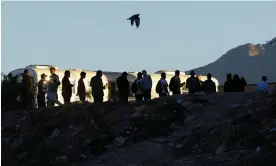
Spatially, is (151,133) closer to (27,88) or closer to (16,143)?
(16,143)

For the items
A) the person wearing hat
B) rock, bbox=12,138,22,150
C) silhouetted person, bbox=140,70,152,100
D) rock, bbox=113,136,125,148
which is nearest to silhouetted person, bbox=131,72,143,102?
silhouetted person, bbox=140,70,152,100

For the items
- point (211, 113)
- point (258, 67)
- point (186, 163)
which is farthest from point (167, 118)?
point (258, 67)

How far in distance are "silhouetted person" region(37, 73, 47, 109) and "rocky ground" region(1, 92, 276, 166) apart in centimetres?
75

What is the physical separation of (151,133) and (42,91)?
188 inches

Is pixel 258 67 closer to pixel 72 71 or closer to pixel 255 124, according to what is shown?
pixel 72 71

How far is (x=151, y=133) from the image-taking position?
53.6ft

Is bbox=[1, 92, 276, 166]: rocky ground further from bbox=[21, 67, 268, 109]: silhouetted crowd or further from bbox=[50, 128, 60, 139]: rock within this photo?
bbox=[21, 67, 268, 109]: silhouetted crowd

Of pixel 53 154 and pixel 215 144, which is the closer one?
pixel 215 144

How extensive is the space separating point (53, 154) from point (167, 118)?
3.01 m

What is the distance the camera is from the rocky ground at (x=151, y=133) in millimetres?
14273

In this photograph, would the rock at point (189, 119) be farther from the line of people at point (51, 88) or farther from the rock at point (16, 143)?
the rock at point (16, 143)

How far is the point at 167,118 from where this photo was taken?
675 inches

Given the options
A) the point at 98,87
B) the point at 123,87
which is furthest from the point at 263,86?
the point at 98,87

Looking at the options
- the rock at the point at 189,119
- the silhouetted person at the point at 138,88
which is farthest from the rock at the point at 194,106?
the silhouetted person at the point at 138,88
